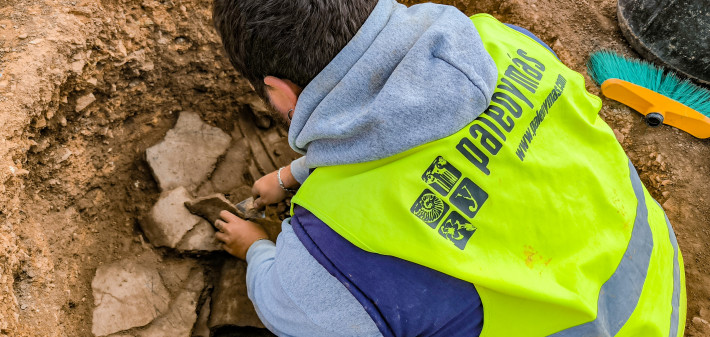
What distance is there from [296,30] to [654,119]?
177cm

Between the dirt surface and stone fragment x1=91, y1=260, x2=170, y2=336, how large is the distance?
34 millimetres

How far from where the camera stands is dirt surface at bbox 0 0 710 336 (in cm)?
150

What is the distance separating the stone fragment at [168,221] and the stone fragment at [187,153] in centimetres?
9

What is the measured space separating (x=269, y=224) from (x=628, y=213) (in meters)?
1.29

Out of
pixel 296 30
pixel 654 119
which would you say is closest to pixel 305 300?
pixel 296 30

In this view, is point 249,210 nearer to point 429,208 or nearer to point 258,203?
point 258,203

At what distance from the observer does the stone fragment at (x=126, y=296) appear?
166 cm

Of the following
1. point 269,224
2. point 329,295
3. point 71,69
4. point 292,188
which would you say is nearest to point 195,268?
point 269,224

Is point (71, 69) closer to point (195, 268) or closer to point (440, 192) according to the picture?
point (195, 268)

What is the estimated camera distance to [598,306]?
1.15 metres

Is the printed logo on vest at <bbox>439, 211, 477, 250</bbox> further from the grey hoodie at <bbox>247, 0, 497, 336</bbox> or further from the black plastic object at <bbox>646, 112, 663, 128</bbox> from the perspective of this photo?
the black plastic object at <bbox>646, 112, 663, 128</bbox>

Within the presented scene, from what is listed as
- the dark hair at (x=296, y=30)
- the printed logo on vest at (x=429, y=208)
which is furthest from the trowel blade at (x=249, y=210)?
the printed logo on vest at (x=429, y=208)

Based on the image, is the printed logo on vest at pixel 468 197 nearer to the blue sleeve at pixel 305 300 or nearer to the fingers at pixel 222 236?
the blue sleeve at pixel 305 300

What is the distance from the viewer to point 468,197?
1.09 m
